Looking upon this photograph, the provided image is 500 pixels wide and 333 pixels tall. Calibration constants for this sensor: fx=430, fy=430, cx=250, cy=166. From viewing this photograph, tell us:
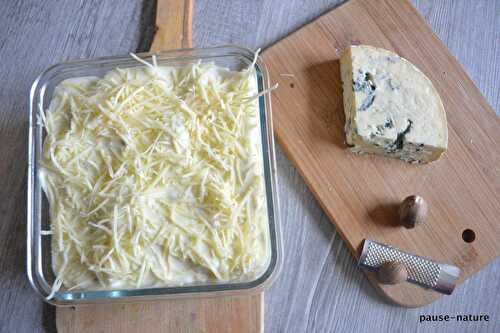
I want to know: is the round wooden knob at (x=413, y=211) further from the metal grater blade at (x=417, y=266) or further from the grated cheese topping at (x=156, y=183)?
the grated cheese topping at (x=156, y=183)

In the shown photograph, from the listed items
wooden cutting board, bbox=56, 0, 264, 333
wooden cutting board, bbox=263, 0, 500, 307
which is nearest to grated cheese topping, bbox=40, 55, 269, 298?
wooden cutting board, bbox=56, 0, 264, 333

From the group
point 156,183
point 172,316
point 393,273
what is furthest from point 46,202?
point 393,273

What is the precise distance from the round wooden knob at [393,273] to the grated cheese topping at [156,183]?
454mm

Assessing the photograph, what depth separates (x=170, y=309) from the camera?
137cm

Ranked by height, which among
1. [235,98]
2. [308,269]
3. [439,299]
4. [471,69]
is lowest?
[439,299]

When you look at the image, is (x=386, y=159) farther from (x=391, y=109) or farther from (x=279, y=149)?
(x=279, y=149)

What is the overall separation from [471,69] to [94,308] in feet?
5.32

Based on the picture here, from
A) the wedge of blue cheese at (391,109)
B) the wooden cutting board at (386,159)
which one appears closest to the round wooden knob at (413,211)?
the wooden cutting board at (386,159)

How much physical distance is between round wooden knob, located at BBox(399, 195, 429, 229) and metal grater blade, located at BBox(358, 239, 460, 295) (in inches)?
4.1

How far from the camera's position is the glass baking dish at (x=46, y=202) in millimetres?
1183

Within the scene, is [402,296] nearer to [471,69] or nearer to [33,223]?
[471,69]

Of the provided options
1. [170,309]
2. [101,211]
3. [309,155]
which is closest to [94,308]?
[170,309]

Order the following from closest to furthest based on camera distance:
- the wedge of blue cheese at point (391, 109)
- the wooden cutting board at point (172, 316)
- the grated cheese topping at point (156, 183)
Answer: the grated cheese topping at point (156, 183) < the wooden cutting board at point (172, 316) < the wedge of blue cheese at point (391, 109)

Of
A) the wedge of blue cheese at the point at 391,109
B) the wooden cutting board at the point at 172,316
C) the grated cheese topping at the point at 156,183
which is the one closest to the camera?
the grated cheese topping at the point at 156,183
